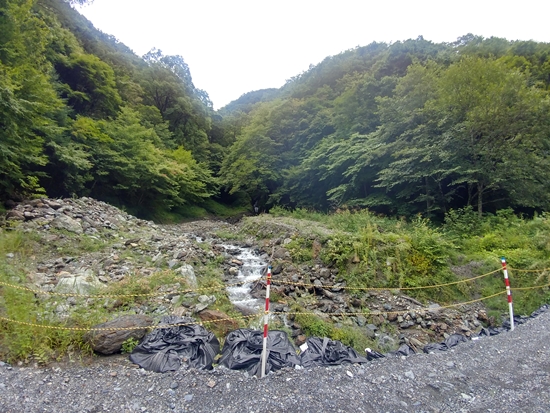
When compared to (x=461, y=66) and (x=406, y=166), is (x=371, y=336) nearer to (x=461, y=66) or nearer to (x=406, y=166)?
(x=406, y=166)

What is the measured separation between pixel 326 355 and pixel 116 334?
8.73 ft

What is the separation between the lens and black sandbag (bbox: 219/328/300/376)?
10.2ft

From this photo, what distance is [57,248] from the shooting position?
752cm

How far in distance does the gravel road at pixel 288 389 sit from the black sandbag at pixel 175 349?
134 millimetres

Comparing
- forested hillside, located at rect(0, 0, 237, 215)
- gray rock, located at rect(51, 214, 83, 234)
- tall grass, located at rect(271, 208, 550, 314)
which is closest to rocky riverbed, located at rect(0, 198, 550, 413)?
tall grass, located at rect(271, 208, 550, 314)

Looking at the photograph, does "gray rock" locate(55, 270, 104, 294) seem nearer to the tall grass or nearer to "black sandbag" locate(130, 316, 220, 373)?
"black sandbag" locate(130, 316, 220, 373)

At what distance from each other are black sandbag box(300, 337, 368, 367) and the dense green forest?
8.95 metres

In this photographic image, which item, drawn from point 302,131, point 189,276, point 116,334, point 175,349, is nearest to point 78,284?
point 189,276

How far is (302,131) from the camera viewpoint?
2203 centimetres

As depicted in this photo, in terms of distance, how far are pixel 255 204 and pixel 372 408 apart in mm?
25156

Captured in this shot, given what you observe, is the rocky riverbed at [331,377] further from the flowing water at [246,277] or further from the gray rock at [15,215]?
the gray rock at [15,215]

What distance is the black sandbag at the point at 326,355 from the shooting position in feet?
10.8

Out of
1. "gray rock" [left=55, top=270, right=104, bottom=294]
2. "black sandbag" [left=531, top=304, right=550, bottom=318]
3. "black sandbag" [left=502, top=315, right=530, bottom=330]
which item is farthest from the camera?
"black sandbag" [left=531, top=304, right=550, bottom=318]

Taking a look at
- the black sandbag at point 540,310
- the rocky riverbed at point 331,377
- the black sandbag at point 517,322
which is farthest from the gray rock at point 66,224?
the black sandbag at point 540,310
